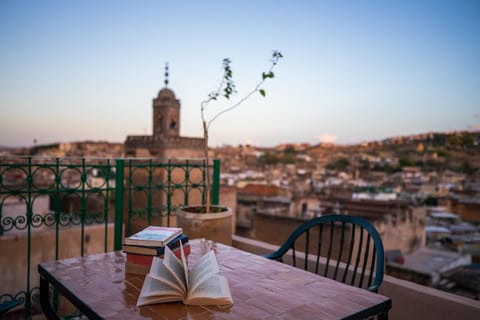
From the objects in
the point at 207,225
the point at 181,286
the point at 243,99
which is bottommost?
the point at 207,225

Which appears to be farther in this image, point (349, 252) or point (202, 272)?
point (349, 252)

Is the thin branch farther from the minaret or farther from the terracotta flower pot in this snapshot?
the minaret

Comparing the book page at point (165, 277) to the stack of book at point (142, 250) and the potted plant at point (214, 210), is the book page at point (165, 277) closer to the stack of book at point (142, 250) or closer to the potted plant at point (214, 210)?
the stack of book at point (142, 250)

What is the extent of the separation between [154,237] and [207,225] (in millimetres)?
1432

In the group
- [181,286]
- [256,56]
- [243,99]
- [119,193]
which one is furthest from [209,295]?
[256,56]

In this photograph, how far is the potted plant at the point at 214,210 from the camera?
2.93 meters

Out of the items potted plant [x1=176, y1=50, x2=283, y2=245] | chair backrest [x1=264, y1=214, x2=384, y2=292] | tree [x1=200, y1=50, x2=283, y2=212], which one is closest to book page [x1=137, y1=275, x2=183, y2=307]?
chair backrest [x1=264, y1=214, x2=384, y2=292]

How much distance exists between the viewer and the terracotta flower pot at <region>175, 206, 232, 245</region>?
9.59 ft

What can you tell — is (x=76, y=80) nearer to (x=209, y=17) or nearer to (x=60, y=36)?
(x=60, y=36)

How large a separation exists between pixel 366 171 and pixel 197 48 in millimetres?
17412

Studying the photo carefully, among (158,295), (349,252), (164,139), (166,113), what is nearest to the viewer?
(158,295)

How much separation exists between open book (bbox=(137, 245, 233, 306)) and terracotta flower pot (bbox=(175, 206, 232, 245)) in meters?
1.66

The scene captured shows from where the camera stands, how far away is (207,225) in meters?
2.93

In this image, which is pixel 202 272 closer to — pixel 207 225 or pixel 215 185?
pixel 207 225
